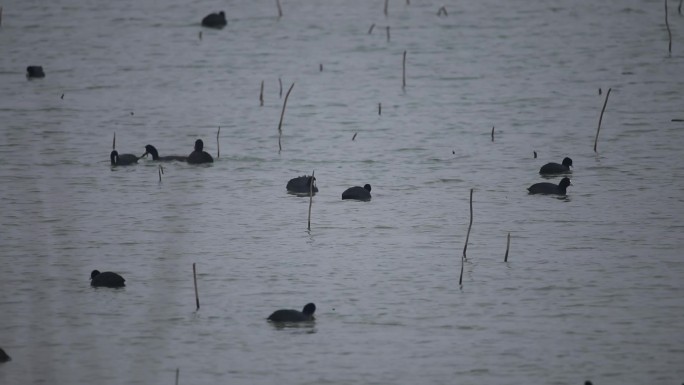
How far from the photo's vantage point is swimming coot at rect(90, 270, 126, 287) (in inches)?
541

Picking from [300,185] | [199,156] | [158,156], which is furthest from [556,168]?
[158,156]

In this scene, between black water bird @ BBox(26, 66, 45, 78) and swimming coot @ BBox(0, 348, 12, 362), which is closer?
swimming coot @ BBox(0, 348, 12, 362)

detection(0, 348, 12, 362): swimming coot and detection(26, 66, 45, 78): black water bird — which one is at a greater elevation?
detection(26, 66, 45, 78): black water bird

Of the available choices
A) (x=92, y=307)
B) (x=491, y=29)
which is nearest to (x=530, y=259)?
(x=92, y=307)

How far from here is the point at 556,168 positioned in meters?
18.9

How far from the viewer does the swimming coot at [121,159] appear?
781 inches

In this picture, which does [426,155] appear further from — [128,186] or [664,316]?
[664,316]

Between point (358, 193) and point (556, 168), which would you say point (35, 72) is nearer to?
point (358, 193)

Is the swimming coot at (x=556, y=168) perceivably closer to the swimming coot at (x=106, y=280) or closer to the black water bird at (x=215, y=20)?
the swimming coot at (x=106, y=280)

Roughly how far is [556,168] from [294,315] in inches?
288

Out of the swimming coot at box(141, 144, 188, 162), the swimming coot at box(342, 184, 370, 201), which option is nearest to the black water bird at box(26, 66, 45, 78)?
the swimming coot at box(141, 144, 188, 162)

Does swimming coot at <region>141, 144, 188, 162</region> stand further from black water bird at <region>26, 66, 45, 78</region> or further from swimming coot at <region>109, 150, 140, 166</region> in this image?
black water bird at <region>26, 66, 45, 78</region>

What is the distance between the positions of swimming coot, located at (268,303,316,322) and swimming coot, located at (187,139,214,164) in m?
7.43

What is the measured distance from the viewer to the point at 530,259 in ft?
48.8
